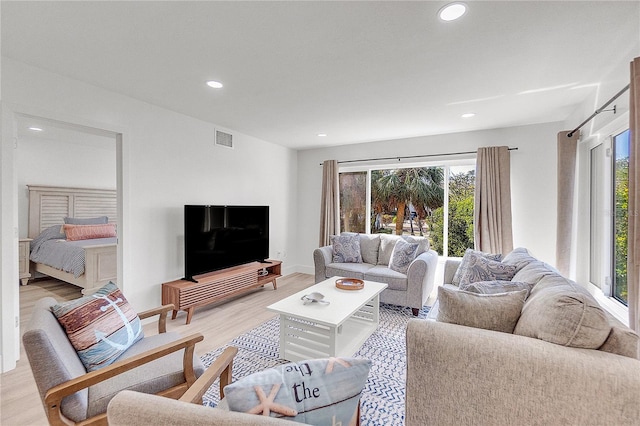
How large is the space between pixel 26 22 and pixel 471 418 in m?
3.20

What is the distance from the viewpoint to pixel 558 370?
1039 mm

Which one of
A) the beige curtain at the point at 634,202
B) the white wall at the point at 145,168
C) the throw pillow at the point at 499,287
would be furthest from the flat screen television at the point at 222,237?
the beige curtain at the point at 634,202

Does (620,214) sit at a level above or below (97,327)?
above

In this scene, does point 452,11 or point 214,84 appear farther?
point 214,84

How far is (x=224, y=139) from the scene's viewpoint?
3.96 meters

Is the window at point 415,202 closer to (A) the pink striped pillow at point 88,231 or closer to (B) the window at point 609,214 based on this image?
(B) the window at point 609,214

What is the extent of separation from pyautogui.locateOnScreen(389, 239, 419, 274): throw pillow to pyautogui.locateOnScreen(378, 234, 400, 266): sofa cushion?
30 cm

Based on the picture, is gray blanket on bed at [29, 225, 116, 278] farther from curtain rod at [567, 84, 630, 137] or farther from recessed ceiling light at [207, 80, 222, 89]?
curtain rod at [567, 84, 630, 137]

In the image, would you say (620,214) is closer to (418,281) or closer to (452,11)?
(418,281)

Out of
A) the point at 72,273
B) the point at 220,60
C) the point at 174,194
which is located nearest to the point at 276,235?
the point at 174,194

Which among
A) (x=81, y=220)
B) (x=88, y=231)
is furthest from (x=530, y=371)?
(x=81, y=220)

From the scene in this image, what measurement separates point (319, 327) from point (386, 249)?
205 cm

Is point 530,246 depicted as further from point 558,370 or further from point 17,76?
point 17,76

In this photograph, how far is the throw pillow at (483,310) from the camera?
1.33 m
